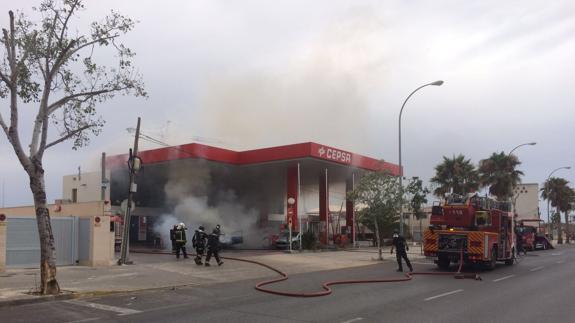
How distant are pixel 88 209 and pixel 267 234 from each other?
1926cm

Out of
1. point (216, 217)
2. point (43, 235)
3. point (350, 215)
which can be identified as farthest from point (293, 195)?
point (43, 235)

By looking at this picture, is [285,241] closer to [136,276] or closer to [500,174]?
[136,276]

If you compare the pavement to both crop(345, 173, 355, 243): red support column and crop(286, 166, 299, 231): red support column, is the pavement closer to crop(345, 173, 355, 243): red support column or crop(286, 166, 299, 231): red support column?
crop(286, 166, 299, 231): red support column

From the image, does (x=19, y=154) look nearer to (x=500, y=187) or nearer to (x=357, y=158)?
(x=357, y=158)

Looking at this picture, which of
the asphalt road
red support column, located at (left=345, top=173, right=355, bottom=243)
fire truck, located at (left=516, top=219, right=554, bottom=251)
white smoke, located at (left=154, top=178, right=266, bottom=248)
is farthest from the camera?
fire truck, located at (left=516, top=219, right=554, bottom=251)

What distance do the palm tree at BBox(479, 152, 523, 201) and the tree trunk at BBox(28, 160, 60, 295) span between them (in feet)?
135

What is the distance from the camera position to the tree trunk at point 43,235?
39.0 feet

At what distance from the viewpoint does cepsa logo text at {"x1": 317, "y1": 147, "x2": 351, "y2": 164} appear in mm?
32844

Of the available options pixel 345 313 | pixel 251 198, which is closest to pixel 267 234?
pixel 251 198

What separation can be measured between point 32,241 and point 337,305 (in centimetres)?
1220

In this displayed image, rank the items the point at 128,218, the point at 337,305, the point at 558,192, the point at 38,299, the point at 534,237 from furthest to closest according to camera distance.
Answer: the point at 558,192, the point at 534,237, the point at 128,218, the point at 38,299, the point at 337,305

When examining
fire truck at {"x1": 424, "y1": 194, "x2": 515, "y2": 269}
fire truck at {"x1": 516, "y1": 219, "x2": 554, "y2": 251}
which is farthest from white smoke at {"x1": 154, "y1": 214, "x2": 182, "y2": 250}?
fire truck at {"x1": 516, "y1": 219, "x2": 554, "y2": 251}

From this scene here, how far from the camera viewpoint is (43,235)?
12023 millimetres

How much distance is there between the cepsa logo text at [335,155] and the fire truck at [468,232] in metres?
12.3
